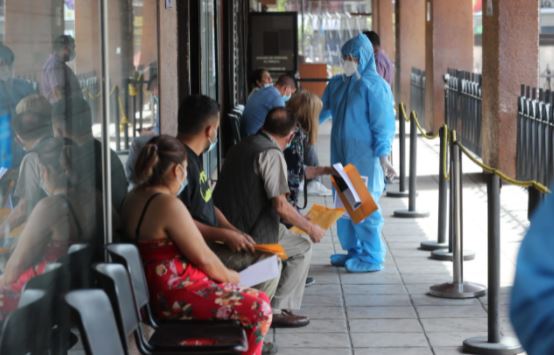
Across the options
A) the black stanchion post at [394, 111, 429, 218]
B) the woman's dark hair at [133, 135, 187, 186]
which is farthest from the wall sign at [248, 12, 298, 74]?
the woman's dark hair at [133, 135, 187, 186]

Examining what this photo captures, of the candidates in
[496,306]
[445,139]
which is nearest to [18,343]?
[496,306]

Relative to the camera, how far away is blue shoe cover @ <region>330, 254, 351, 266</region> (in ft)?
28.1

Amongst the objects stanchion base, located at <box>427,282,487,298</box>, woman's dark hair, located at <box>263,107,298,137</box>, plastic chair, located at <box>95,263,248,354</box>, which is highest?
woman's dark hair, located at <box>263,107,298,137</box>

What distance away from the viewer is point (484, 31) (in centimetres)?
1297

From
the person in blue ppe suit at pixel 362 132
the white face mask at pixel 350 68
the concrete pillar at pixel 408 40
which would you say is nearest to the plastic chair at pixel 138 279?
the person in blue ppe suit at pixel 362 132

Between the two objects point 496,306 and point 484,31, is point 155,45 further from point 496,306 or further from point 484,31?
point 484,31

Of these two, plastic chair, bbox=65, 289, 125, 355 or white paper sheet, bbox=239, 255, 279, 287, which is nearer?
plastic chair, bbox=65, 289, 125, 355

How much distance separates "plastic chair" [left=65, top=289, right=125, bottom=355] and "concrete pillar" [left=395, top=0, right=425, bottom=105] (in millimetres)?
21982

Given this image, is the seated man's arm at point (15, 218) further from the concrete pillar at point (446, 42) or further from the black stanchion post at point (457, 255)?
the concrete pillar at point (446, 42)

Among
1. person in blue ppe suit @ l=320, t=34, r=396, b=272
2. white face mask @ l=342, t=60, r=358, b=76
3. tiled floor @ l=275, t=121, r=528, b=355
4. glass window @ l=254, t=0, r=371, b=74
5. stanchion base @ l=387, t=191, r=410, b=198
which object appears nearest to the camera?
tiled floor @ l=275, t=121, r=528, b=355

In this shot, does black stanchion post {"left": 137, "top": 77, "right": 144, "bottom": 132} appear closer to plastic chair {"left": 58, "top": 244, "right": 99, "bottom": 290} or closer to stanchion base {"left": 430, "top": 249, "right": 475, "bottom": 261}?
plastic chair {"left": 58, "top": 244, "right": 99, "bottom": 290}

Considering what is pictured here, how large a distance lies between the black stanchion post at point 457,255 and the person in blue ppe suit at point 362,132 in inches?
29.4

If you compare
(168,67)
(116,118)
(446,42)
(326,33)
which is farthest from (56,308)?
(326,33)

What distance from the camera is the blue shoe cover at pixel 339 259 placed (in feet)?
28.1
